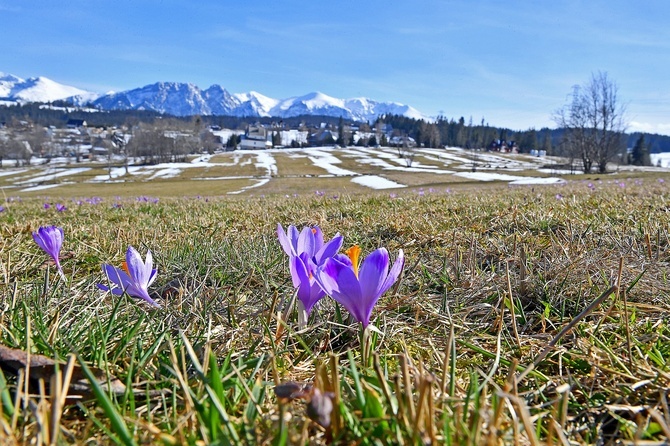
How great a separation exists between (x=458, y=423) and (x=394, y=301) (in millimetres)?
967

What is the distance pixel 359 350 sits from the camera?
3.80ft

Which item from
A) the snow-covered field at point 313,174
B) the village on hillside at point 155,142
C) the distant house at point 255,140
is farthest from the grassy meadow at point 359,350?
the distant house at point 255,140

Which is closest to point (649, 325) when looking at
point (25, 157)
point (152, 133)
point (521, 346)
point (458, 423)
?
point (521, 346)

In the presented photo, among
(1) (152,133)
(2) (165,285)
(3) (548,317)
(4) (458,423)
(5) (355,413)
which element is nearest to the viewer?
Answer: (4) (458,423)

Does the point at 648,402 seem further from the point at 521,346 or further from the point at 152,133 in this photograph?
the point at 152,133

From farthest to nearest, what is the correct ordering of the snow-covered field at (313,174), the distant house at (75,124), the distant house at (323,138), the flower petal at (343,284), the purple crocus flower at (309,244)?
the distant house at (75,124) < the distant house at (323,138) < the snow-covered field at (313,174) < the purple crocus flower at (309,244) < the flower petal at (343,284)

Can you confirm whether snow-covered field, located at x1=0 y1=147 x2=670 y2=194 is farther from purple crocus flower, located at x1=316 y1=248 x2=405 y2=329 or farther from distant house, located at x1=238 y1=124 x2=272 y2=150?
distant house, located at x1=238 y1=124 x2=272 y2=150

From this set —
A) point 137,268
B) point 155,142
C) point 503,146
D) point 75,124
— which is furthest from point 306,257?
point 75,124

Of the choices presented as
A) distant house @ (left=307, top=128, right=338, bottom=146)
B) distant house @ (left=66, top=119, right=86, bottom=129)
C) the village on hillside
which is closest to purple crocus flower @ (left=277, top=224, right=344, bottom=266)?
the village on hillside

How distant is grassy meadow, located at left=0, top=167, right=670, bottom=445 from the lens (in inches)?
24.9

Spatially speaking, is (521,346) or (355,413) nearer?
(355,413)

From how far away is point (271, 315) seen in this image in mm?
1188

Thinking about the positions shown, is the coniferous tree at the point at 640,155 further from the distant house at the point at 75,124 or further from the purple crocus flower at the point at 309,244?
the distant house at the point at 75,124

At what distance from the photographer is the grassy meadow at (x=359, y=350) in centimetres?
63
